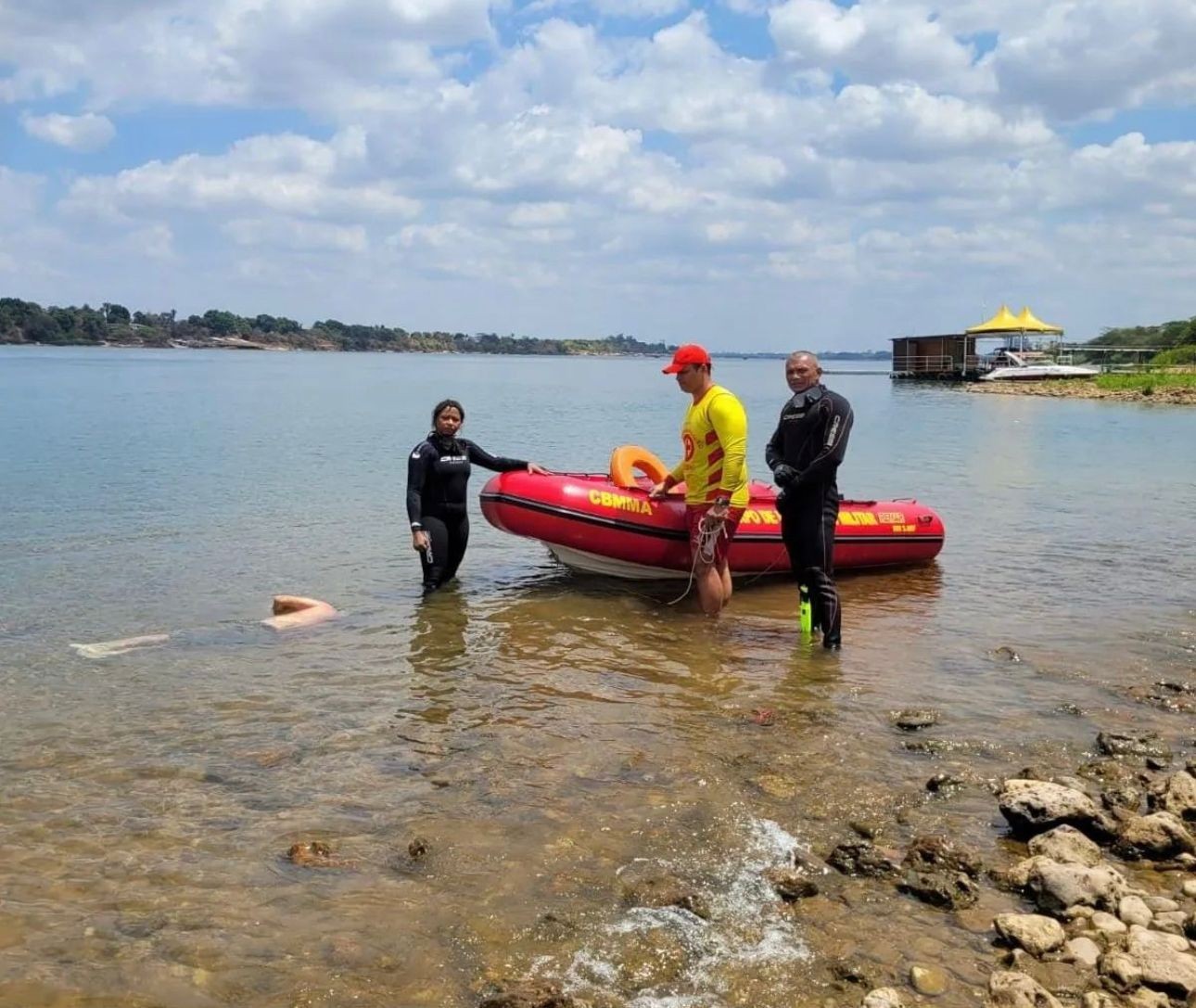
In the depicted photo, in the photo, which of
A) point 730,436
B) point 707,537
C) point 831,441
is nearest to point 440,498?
point 707,537

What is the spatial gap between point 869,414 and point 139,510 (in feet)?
103

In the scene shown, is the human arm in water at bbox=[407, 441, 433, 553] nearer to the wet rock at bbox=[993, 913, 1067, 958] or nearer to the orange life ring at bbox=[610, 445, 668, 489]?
the orange life ring at bbox=[610, 445, 668, 489]

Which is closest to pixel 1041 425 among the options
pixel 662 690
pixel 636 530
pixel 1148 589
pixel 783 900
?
pixel 1148 589

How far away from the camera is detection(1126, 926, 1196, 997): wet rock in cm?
305

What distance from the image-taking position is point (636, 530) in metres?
8.75

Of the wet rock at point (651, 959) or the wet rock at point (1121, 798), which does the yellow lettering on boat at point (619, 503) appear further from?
the wet rock at point (651, 959)

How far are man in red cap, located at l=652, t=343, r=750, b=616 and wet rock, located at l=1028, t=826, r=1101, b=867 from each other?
364cm

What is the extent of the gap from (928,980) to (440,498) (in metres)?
5.78

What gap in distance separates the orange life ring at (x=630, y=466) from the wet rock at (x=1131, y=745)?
15.3ft

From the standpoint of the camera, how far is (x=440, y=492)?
27.1ft

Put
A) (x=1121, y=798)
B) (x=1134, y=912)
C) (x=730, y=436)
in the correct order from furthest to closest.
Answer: (x=730, y=436) < (x=1121, y=798) < (x=1134, y=912)

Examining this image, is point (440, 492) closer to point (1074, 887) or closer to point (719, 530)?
point (719, 530)

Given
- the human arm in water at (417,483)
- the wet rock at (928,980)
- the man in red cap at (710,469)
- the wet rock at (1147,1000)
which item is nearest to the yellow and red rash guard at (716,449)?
the man in red cap at (710,469)

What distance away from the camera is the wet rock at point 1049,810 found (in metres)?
4.14
